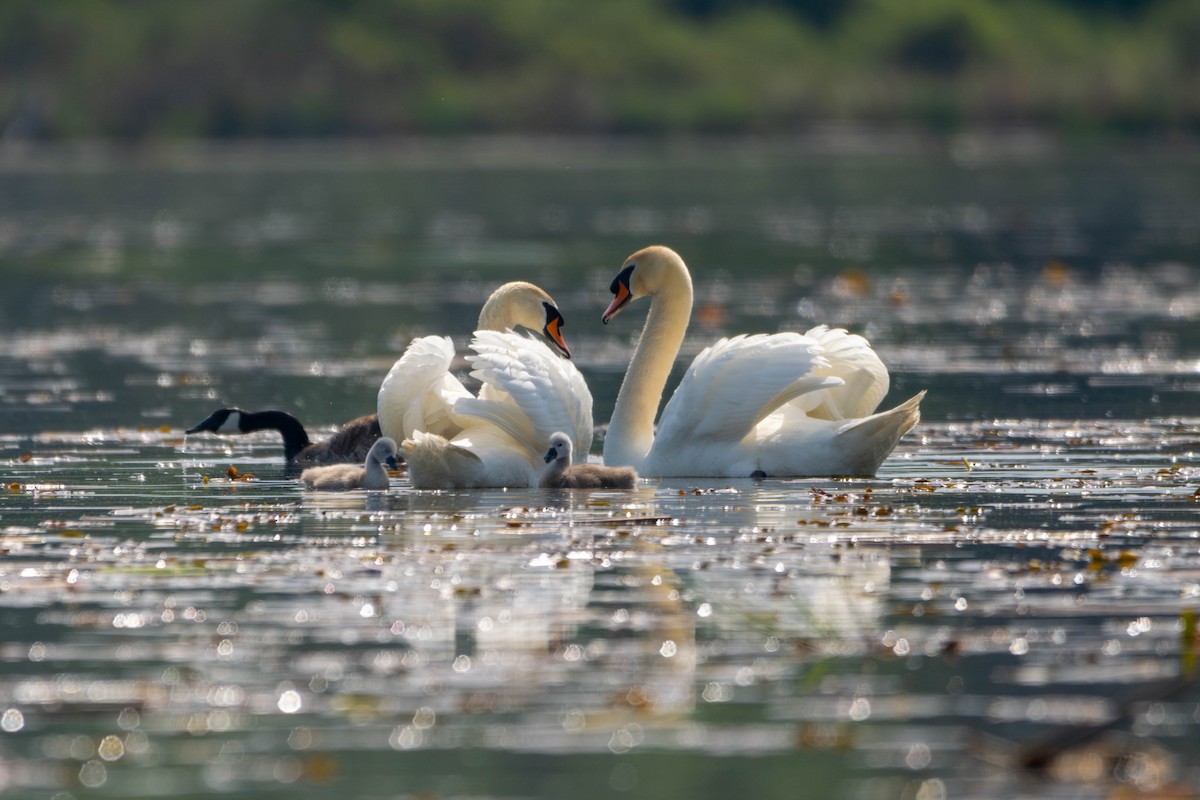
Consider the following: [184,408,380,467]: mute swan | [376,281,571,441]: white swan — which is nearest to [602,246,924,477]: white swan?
[376,281,571,441]: white swan

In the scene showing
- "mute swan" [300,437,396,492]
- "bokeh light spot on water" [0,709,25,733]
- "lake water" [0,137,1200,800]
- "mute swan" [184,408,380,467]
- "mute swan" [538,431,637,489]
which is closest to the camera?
"lake water" [0,137,1200,800]

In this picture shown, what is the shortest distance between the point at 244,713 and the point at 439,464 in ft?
17.1

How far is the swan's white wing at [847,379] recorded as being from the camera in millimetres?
13500

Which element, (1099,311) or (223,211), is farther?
(223,211)

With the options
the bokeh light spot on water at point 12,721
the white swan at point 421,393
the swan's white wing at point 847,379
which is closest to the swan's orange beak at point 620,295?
the white swan at point 421,393

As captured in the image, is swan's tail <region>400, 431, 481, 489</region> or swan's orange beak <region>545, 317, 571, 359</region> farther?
swan's orange beak <region>545, 317, 571, 359</region>

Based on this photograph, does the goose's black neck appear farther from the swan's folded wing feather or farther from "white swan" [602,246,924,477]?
the swan's folded wing feather

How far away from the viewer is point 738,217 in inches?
1676

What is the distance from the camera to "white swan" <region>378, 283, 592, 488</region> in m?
12.8

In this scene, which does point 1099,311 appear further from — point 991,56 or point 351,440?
point 991,56

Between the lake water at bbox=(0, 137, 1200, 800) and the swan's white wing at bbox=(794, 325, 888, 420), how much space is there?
0.44 metres

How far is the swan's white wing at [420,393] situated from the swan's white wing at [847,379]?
6.51 ft

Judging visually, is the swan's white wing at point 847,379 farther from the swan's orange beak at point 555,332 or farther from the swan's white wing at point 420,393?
the swan's white wing at point 420,393

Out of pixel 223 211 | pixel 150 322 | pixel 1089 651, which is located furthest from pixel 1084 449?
pixel 223 211
